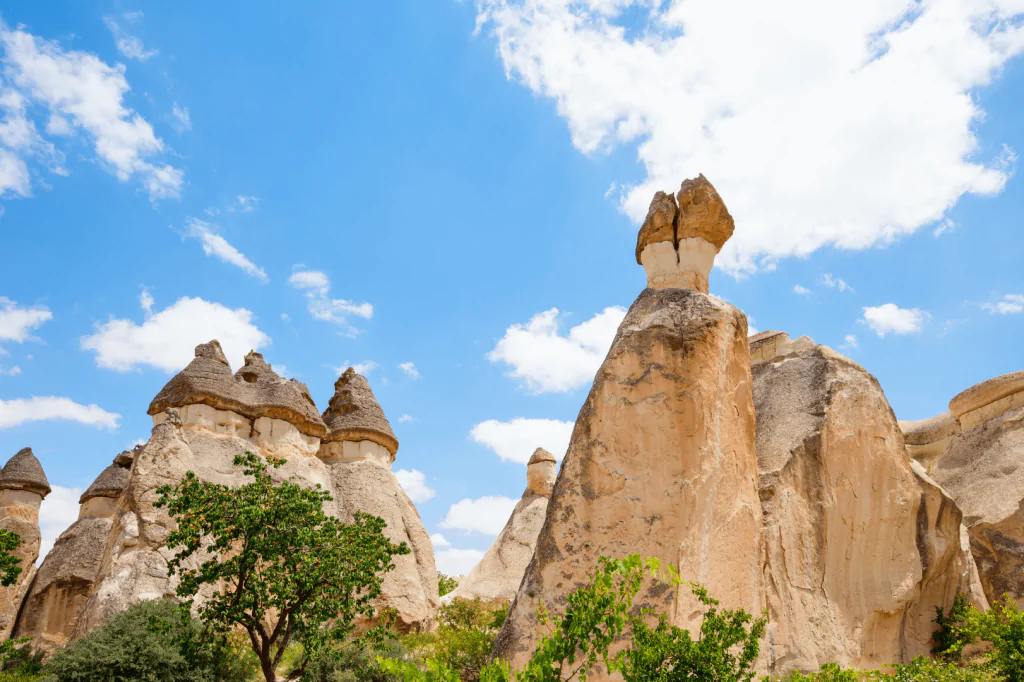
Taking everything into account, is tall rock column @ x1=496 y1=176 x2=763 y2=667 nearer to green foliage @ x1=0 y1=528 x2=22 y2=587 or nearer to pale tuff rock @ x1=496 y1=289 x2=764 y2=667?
pale tuff rock @ x1=496 y1=289 x2=764 y2=667

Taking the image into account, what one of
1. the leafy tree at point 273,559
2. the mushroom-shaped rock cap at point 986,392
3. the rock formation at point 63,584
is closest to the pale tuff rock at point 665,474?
the leafy tree at point 273,559

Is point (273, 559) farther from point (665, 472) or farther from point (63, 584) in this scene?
point (63, 584)

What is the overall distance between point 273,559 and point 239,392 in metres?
8.32

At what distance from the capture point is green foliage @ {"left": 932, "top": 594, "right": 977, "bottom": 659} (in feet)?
34.6

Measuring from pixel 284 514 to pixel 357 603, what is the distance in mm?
1567

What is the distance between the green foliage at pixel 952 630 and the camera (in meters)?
10.6

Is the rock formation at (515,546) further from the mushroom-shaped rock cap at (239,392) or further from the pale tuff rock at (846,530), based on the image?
the pale tuff rock at (846,530)

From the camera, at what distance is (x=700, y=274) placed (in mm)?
9492

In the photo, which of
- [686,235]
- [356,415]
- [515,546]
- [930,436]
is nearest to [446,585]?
[515,546]

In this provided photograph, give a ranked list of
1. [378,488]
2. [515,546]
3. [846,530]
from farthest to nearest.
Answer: [515,546] < [378,488] < [846,530]

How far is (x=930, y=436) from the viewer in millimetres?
23391

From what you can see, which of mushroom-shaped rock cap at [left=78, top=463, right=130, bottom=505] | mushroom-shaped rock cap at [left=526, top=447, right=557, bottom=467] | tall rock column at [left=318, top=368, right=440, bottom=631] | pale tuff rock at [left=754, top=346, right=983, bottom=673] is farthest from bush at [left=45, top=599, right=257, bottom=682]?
mushroom-shaped rock cap at [left=526, top=447, right=557, bottom=467]

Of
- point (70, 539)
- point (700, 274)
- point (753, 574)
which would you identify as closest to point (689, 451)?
point (753, 574)

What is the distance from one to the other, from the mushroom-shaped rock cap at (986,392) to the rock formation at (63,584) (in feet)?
69.6
